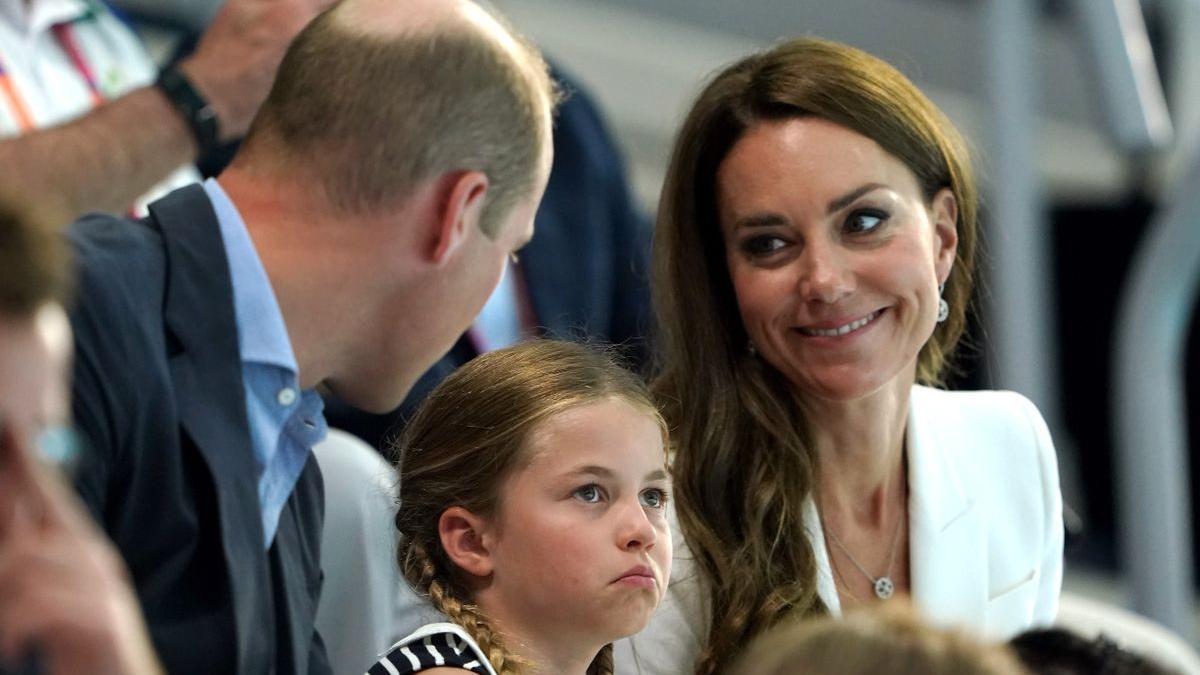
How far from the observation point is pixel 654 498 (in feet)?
5.91

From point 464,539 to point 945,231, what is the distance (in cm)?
68

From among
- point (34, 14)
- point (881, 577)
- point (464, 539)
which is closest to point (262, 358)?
point (464, 539)

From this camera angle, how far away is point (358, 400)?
1907mm

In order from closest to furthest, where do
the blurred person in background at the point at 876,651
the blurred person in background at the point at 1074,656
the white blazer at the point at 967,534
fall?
the blurred person in background at the point at 876,651, the blurred person in background at the point at 1074,656, the white blazer at the point at 967,534

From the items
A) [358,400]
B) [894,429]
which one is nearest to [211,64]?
[358,400]

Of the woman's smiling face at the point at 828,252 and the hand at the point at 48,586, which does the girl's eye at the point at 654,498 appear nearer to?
the woman's smiling face at the point at 828,252

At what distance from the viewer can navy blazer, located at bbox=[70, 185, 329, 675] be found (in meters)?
1.56

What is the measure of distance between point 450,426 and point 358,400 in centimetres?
13

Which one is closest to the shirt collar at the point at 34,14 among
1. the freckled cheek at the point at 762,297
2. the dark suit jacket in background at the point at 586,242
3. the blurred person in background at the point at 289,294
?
the dark suit jacket in background at the point at 586,242

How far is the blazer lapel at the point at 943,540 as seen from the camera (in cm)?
207

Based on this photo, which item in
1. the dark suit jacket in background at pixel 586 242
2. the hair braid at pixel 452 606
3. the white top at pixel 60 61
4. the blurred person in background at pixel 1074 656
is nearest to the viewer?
the blurred person in background at pixel 1074 656

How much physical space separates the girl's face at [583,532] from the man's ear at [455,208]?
0.20 metres

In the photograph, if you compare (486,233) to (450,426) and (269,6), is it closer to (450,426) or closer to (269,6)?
(450,426)

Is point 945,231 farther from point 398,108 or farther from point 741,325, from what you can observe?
point 398,108
